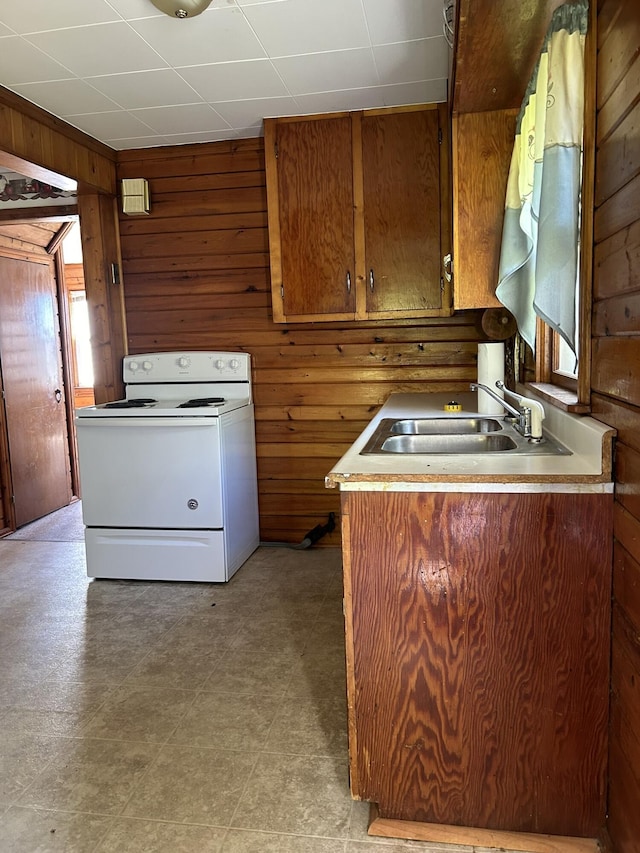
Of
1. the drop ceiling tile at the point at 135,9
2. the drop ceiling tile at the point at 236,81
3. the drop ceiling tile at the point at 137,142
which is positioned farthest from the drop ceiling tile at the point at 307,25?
the drop ceiling tile at the point at 137,142

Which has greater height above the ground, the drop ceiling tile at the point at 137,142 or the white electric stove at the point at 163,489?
the drop ceiling tile at the point at 137,142

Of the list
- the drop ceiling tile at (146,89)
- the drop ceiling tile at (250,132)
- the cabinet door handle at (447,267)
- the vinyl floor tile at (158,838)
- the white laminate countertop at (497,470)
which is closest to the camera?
the white laminate countertop at (497,470)

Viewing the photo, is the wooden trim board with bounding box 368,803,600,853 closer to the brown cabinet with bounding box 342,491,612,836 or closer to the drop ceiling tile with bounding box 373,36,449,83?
the brown cabinet with bounding box 342,491,612,836

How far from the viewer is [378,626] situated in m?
1.50

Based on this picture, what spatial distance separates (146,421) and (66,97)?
150 cm

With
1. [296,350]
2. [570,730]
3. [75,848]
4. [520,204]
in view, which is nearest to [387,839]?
[570,730]

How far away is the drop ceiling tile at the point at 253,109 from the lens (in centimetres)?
298

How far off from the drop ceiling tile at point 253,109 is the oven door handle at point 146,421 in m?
1.48

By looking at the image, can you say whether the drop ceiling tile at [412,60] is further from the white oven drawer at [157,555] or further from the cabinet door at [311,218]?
the white oven drawer at [157,555]

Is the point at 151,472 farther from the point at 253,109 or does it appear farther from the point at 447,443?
the point at 253,109

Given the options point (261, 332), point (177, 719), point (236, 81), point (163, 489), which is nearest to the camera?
point (177, 719)

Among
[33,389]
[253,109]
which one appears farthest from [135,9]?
[33,389]

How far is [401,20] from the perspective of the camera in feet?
7.41

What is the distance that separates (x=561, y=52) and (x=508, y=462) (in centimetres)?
98
